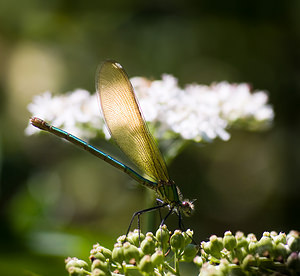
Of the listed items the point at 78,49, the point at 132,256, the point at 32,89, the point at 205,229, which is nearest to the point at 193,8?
the point at 78,49

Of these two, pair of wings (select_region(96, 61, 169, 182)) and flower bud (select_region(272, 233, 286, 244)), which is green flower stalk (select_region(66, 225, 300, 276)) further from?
pair of wings (select_region(96, 61, 169, 182))

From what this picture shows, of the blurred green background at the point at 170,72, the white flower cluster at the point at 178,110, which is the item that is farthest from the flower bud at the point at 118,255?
the blurred green background at the point at 170,72

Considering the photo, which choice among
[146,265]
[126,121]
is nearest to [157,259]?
[146,265]

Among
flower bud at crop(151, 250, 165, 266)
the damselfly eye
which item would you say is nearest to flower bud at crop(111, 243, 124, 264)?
flower bud at crop(151, 250, 165, 266)

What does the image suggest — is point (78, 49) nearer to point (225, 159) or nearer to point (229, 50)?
point (229, 50)

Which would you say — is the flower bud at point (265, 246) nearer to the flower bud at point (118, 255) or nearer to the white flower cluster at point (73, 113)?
the flower bud at point (118, 255)

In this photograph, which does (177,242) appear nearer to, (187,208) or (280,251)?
(280,251)
